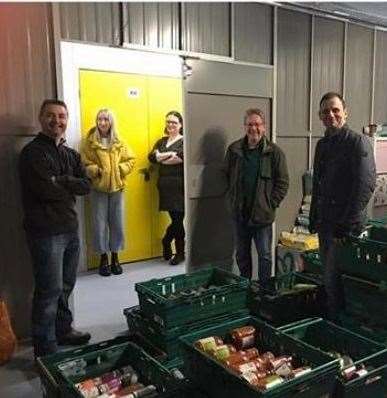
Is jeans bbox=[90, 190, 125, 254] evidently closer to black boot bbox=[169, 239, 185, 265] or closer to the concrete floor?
the concrete floor

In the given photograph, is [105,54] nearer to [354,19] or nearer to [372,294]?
[354,19]

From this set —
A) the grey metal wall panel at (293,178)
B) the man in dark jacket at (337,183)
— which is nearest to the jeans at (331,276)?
the man in dark jacket at (337,183)

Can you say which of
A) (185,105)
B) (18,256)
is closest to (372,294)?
(185,105)

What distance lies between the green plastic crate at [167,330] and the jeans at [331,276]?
0.62 metres

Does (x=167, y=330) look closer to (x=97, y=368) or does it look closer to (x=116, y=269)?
(x=97, y=368)

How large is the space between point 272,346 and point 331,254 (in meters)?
0.86

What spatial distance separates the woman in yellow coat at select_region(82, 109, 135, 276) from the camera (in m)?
4.17

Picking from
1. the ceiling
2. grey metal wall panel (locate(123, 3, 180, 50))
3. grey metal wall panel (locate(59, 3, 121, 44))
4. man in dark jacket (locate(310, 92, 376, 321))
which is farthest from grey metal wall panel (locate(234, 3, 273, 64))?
man in dark jacket (locate(310, 92, 376, 321))

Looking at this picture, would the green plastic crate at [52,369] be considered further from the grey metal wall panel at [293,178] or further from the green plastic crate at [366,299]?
the grey metal wall panel at [293,178]

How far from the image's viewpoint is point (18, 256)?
2.83 m

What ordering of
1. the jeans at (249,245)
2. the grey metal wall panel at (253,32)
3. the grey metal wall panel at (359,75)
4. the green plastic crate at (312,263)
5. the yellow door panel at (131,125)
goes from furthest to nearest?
the grey metal wall panel at (359,75)
the yellow door panel at (131,125)
the grey metal wall panel at (253,32)
the jeans at (249,245)
the green plastic crate at (312,263)

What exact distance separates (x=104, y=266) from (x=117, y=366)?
7.41 ft

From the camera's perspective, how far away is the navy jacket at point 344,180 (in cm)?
250

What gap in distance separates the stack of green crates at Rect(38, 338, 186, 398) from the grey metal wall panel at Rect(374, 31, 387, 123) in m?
3.98
